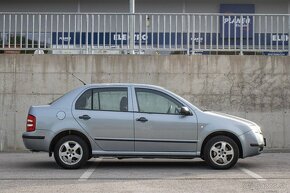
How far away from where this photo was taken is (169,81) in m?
12.9

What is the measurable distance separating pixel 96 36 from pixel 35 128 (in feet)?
17.3

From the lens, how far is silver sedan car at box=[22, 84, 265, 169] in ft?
29.7

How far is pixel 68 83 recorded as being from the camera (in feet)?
42.2

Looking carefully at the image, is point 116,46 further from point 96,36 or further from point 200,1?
point 200,1

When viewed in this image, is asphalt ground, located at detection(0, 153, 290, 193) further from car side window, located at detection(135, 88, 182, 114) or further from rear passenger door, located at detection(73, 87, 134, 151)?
car side window, located at detection(135, 88, 182, 114)

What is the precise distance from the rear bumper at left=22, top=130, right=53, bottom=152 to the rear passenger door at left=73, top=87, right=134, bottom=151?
0.61 m

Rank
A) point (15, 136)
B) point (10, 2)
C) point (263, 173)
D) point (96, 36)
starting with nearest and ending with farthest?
1. point (263, 173)
2. point (15, 136)
3. point (96, 36)
4. point (10, 2)

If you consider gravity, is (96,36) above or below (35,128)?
above

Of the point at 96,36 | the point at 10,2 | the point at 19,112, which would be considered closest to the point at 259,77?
the point at 96,36

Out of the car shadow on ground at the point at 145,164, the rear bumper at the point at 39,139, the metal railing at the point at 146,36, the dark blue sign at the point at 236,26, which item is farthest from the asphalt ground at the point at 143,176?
the dark blue sign at the point at 236,26

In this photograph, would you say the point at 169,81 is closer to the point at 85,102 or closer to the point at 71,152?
the point at 85,102

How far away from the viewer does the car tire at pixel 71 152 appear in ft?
29.7

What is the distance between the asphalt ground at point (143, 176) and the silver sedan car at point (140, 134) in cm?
32

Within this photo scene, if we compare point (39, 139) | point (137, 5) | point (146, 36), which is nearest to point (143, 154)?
point (39, 139)
